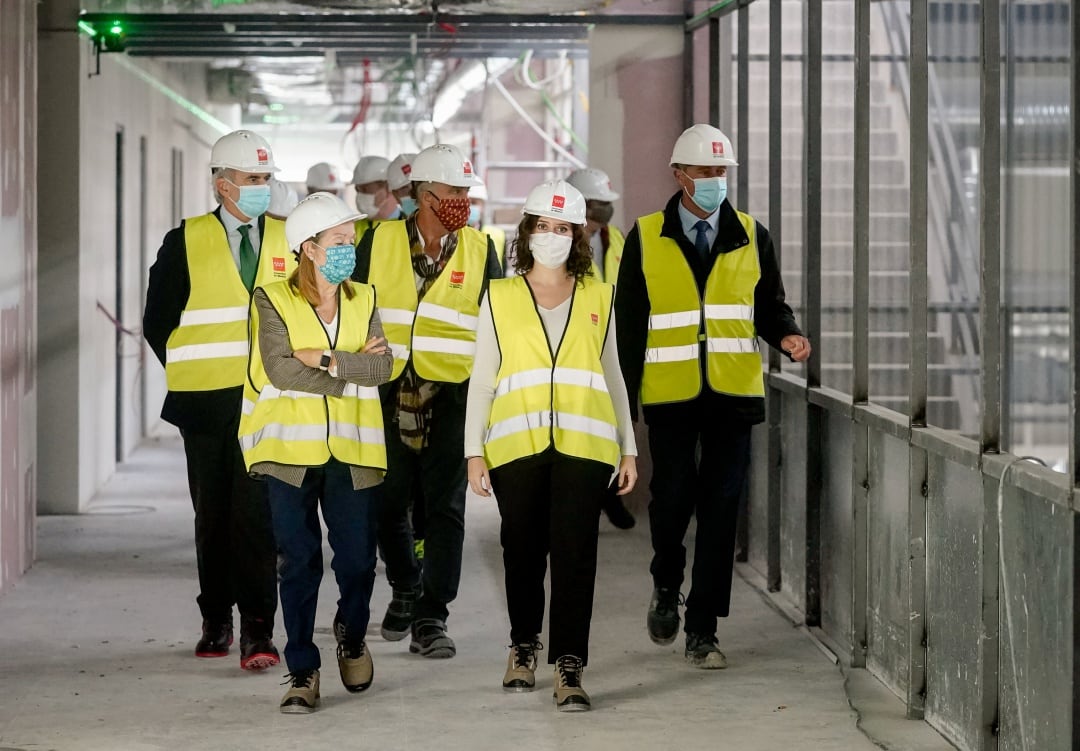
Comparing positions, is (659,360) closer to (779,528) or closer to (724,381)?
(724,381)

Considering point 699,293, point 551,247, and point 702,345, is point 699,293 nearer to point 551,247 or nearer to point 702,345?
point 702,345

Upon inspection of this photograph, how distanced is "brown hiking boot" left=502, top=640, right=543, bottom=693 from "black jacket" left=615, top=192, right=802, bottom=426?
1008 millimetres

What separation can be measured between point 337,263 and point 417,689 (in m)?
1.51

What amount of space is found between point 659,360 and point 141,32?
18.8 feet

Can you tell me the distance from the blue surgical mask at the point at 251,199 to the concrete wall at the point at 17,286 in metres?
1.96

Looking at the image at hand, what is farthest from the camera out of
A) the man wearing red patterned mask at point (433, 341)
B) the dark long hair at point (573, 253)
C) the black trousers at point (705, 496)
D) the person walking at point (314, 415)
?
the man wearing red patterned mask at point (433, 341)

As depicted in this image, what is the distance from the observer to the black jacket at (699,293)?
6.30 m

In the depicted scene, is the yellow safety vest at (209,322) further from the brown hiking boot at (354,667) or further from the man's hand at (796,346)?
the man's hand at (796,346)

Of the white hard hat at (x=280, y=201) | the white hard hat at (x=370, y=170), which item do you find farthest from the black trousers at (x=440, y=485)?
the white hard hat at (x=370, y=170)

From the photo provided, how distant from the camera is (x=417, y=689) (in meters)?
5.93

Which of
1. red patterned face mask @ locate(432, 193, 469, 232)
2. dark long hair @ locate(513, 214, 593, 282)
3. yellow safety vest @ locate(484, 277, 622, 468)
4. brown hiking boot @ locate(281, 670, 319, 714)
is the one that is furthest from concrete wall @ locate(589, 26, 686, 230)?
brown hiking boot @ locate(281, 670, 319, 714)

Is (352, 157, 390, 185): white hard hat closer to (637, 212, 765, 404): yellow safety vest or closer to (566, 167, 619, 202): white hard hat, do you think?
(566, 167, 619, 202): white hard hat

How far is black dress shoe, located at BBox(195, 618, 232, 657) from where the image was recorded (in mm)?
6434

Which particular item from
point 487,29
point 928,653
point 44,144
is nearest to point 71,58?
point 44,144
